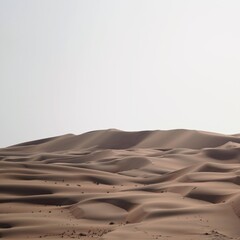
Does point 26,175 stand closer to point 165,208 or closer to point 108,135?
point 165,208

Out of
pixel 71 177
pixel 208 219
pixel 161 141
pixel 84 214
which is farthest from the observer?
pixel 161 141

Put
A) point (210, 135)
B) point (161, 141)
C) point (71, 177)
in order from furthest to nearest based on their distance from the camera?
1. point (161, 141)
2. point (210, 135)
3. point (71, 177)

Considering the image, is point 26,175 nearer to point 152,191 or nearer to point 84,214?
point 152,191

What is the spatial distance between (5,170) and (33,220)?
294 inches

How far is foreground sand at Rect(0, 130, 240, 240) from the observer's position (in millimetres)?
8305

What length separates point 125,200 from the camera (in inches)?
434

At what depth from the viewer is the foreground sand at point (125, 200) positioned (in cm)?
830

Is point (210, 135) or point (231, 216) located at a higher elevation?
point (210, 135)

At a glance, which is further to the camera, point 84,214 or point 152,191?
point 152,191

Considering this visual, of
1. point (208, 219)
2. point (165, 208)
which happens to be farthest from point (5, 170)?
point (208, 219)

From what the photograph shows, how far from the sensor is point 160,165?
64.0ft

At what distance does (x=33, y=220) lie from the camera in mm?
9500

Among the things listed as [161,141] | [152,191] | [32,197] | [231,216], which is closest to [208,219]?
[231,216]

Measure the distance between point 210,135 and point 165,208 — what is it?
74.2 ft
